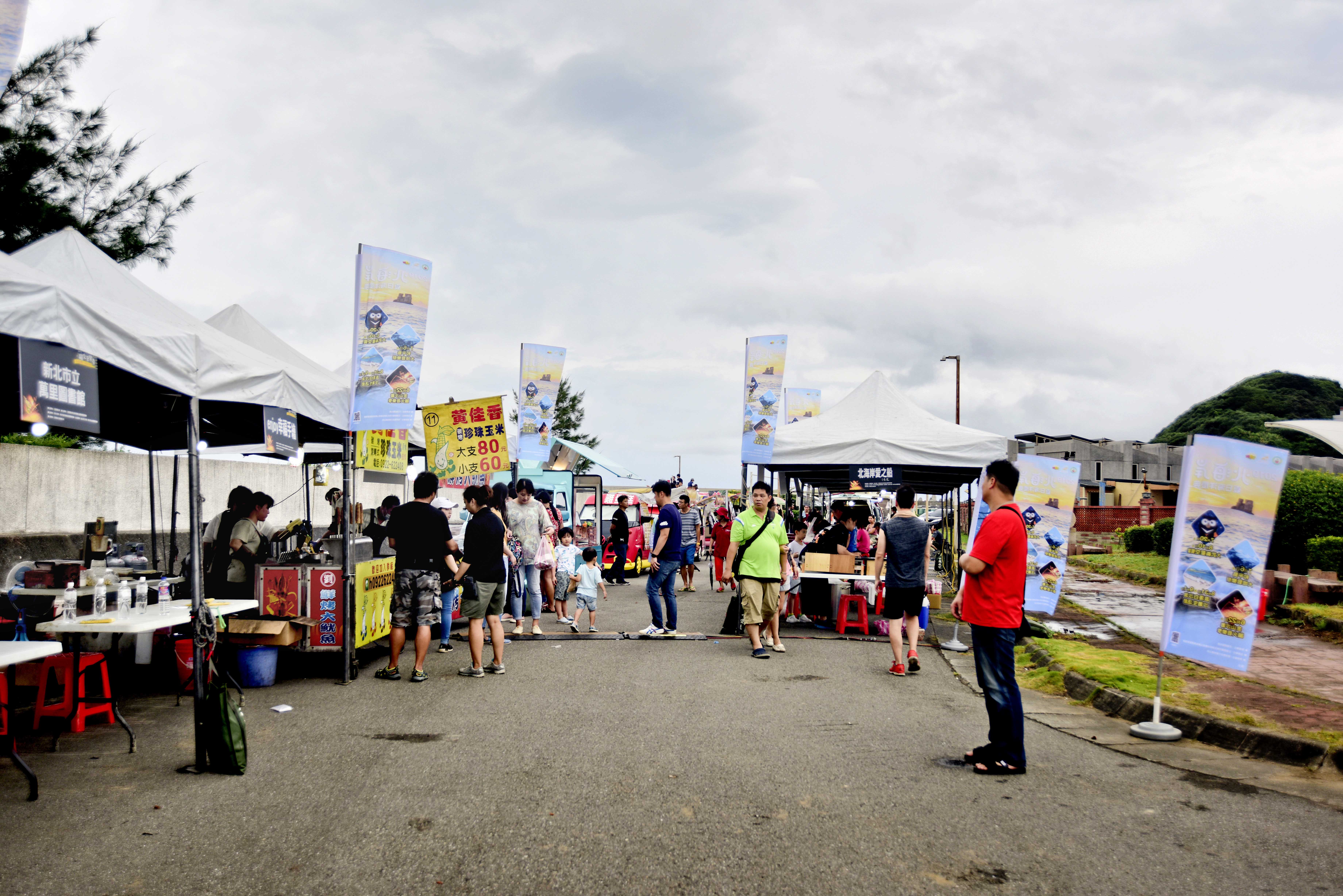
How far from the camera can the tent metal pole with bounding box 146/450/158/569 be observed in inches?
413

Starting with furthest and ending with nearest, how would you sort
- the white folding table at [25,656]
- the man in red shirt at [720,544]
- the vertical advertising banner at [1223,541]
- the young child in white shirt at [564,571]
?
the man in red shirt at [720,544], the young child in white shirt at [564,571], the vertical advertising banner at [1223,541], the white folding table at [25,656]

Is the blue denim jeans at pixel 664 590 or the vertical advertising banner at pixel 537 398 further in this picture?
the vertical advertising banner at pixel 537 398

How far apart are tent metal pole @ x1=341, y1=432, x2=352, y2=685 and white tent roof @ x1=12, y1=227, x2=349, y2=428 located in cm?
39

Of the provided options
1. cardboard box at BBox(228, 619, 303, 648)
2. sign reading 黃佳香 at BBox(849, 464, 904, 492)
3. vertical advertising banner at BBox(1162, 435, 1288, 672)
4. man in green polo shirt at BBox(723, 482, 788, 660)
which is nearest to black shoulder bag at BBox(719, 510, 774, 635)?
man in green polo shirt at BBox(723, 482, 788, 660)

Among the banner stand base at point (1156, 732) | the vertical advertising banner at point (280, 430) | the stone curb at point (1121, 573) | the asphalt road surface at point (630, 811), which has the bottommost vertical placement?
the stone curb at point (1121, 573)

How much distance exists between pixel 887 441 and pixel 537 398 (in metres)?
8.34

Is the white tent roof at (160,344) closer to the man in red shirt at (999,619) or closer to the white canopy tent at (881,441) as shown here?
the man in red shirt at (999,619)

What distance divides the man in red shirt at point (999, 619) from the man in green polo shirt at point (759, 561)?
405 cm

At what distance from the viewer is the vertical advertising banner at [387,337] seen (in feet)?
27.8

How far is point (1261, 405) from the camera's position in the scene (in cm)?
8538

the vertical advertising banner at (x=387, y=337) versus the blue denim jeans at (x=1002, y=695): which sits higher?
the vertical advertising banner at (x=387, y=337)

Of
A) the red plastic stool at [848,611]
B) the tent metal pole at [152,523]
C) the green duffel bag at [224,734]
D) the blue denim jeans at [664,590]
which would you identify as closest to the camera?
the green duffel bag at [224,734]

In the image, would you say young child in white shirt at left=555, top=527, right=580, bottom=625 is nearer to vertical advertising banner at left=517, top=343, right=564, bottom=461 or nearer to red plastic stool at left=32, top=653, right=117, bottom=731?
vertical advertising banner at left=517, top=343, right=564, bottom=461

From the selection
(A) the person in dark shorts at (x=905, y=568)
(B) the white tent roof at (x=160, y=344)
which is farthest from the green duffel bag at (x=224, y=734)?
(A) the person in dark shorts at (x=905, y=568)
